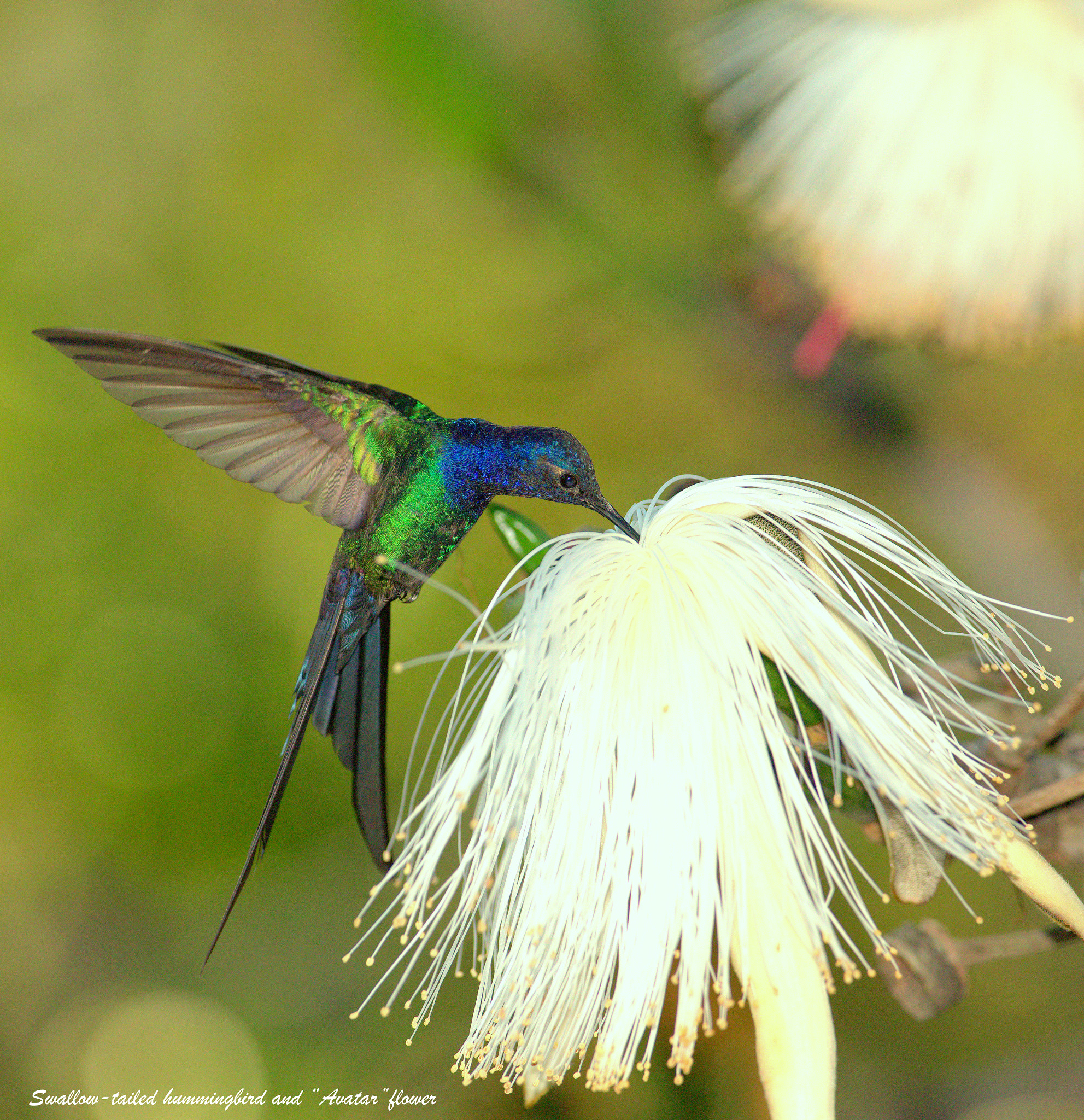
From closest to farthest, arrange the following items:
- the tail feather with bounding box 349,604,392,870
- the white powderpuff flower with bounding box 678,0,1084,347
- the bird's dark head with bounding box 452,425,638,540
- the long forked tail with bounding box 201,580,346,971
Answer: the long forked tail with bounding box 201,580,346,971 → the bird's dark head with bounding box 452,425,638,540 → the tail feather with bounding box 349,604,392,870 → the white powderpuff flower with bounding box 678,0,1084,347

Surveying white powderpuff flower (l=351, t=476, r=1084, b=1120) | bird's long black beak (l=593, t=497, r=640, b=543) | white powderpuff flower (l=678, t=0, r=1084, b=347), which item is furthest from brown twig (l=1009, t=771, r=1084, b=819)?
white powderpuff flower (l=678, t=0, r=1084, b=347)

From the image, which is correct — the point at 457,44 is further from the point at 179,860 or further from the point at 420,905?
the point at 179,860

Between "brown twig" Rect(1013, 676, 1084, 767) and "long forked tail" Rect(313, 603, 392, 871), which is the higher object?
"brown twig" Rect(1013, 676, 1084, 767)

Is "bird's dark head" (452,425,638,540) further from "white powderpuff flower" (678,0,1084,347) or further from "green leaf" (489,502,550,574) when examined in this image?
"white powderpuff flower" (678,0,1084,347)

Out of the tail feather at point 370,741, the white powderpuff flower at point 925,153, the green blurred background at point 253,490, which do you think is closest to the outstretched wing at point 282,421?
the tail feather at point 370,741

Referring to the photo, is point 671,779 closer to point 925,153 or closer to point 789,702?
point 789,702

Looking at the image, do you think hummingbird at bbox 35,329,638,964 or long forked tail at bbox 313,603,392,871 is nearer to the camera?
hummingbird at bbox 35,329,638,964

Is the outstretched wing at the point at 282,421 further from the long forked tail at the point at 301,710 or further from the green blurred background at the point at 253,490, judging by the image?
the green blurred background at the point at 253,490
